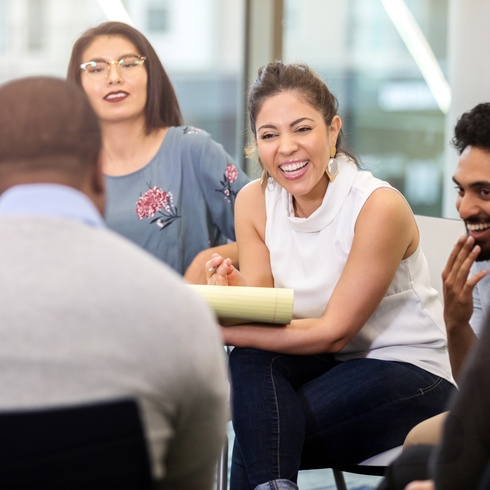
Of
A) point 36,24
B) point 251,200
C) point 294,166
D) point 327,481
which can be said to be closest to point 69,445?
point 294,166

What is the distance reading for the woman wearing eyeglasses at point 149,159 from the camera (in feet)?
5.83

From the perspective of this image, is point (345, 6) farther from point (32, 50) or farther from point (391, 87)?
point (32, 50)

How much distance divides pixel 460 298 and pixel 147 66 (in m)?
1.17

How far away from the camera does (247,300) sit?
110 centimetres

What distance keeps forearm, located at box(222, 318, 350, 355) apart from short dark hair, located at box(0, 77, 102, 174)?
28.3 inches

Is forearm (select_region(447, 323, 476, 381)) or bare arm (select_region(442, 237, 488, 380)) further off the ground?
bare arm (select_region(442, 237, 488, 380))

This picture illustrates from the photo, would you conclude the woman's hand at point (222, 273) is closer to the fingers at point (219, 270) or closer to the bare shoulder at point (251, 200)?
the fingers at point (219, 270)

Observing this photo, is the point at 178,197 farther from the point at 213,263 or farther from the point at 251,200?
the point at 213,263

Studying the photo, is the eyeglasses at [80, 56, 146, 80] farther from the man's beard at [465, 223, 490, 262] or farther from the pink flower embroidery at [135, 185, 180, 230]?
the man's beard at [465, 223, 490, 262]

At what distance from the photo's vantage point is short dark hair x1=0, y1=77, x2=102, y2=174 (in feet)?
1.80

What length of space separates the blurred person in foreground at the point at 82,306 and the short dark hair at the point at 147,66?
4.21 feet

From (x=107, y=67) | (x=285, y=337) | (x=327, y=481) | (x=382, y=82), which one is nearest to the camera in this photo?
(x=285, y=337)

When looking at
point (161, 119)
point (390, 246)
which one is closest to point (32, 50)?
point (161, 119)

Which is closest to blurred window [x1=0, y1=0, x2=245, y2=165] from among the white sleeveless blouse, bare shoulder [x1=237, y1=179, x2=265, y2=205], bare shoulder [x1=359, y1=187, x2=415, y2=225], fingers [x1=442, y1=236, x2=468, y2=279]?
bare shoulder [x1=237, y1=179, x2=265, y2=205]
